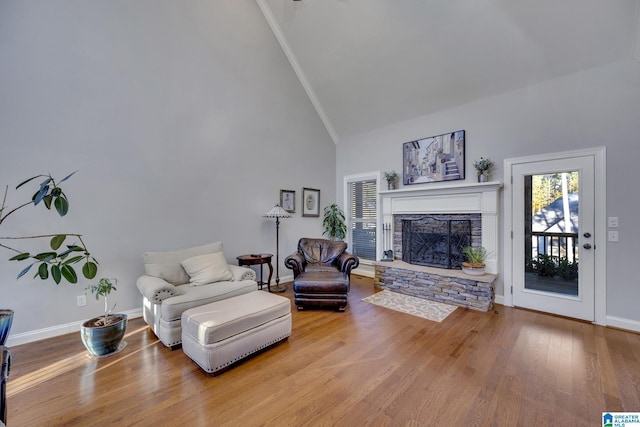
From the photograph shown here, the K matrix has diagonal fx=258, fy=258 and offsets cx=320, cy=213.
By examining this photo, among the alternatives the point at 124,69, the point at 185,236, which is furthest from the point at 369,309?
the point at 124,69

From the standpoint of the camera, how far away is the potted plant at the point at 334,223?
5.20m

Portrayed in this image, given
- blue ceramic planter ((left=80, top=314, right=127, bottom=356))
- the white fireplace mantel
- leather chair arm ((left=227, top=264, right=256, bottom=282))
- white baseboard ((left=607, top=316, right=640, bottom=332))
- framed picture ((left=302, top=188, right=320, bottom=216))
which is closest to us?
blue ceramic planter ((left=80, top=314, right=127, bottom=356))

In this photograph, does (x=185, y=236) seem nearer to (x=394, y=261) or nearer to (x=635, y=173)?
(x=394, y=261)

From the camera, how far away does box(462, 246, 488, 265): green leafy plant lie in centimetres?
357

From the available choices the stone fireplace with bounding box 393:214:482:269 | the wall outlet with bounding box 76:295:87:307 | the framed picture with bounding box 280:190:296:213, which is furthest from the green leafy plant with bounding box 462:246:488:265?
the wall outlet with bounding box 76:295:87:307

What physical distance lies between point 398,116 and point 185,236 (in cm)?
399

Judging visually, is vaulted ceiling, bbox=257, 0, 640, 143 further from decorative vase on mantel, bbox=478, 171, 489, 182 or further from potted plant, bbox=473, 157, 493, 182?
decorative vase on mantel, bbox=478, 171, 489, 182

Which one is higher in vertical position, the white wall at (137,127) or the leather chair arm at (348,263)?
the white wall at (137,127)

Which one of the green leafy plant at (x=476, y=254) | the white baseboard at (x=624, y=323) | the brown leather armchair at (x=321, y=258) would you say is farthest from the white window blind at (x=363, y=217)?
the white baseboard at (x=624, y=323)

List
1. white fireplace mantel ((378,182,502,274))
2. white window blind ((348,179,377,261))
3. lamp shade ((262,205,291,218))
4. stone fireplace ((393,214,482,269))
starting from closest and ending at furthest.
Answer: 1. white fireplace mantel ((378,182,502,274))
2. stone fireplace ((393,214,482,269))
3. lamp shade ((262,205,291,218))
4. white window blind ((348,179,377,261))

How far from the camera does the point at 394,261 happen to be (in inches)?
179

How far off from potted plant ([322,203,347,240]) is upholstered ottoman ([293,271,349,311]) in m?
1.82

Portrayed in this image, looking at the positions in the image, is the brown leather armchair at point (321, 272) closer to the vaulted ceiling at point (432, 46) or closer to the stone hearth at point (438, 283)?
the stone hearth at point (438, 283)

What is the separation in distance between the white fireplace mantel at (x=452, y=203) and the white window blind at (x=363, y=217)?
0.97 ft
